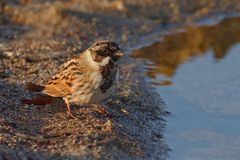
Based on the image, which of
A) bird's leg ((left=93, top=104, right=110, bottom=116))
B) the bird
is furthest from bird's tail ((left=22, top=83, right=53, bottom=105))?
bird's leg ((left=93, top=104, right=110, bottom=116))

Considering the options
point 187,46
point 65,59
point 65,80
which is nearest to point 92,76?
point 65,80

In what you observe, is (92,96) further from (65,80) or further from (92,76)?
(65,80)

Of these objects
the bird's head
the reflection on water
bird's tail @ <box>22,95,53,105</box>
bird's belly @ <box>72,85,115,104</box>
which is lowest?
bird's tail @ <box>22,95,53,105</box>

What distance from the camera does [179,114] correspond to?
9.27 metres

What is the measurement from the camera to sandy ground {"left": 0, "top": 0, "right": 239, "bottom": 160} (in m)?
7.12

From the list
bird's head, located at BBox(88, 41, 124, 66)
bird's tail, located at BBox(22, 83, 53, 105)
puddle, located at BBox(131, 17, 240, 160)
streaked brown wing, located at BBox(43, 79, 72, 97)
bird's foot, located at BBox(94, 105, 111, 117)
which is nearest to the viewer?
bird's head, located at BBox(88, 41, 124, 66)

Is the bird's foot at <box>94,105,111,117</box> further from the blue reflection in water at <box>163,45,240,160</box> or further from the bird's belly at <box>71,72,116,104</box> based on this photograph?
the blue reflection in water at <box>163,45,240,160</box>

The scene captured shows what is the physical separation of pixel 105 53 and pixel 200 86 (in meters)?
2.95

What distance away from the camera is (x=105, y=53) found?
310 inches

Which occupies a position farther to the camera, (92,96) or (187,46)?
(187,46)

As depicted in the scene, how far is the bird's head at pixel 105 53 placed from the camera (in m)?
7.83

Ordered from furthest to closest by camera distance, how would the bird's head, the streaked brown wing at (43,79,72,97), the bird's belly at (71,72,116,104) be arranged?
1. the streaked brown wing at (43,79,72,97)
2. the bird's head
3. the bird's belly at (71,72,116,104)

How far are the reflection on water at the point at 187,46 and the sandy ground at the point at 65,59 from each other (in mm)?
406

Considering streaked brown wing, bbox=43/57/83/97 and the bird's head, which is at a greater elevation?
the bird's head
